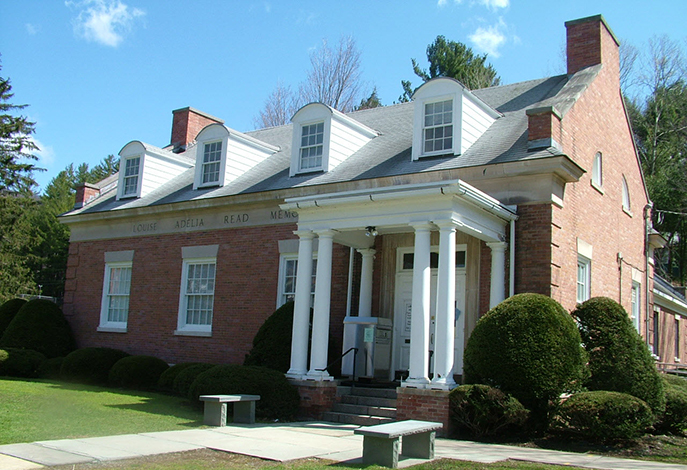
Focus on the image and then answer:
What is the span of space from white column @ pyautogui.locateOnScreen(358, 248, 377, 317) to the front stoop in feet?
7.04

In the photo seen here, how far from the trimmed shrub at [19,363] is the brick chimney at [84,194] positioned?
20.0 ft

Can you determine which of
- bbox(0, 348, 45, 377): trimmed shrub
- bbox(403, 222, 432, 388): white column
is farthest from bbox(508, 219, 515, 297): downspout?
bbox(0, 348, 45, 377): trimmed shrub

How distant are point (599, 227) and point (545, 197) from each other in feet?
12.5

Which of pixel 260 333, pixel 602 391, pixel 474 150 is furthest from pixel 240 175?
pixel 602 391

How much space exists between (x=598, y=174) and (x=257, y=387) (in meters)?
10.0

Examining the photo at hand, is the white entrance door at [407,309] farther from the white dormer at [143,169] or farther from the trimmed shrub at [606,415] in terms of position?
the white dormer at [143,169]

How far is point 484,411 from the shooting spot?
10750mm

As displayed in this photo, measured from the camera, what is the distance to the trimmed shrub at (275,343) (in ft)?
48.6

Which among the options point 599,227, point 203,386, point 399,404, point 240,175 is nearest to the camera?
point 399,404

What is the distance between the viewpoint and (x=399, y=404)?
1179 centimetres

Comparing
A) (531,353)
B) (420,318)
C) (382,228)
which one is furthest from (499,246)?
(531,353)

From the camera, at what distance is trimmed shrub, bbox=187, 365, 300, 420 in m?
12.6

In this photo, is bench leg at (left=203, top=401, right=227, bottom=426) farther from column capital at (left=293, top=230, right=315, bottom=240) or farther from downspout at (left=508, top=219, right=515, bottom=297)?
downspout at (left=508, top=219, right=515, bottom=297)

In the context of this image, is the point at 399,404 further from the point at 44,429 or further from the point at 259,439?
the point at 44,429
